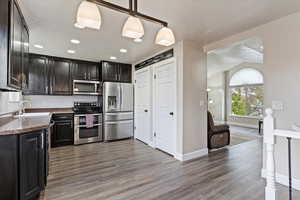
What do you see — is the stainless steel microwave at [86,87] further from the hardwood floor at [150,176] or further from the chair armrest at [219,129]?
the chair armrest at [219,129]

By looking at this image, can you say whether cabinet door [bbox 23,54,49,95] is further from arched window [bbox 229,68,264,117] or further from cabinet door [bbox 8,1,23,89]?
arched window [bbox 229,68,264,117]

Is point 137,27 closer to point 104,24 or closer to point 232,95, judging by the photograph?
point 104,24

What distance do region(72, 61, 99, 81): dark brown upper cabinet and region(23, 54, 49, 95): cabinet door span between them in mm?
739

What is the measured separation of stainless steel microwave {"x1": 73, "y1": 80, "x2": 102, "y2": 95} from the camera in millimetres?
4517

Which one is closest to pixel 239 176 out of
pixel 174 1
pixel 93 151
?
pixel 174 1

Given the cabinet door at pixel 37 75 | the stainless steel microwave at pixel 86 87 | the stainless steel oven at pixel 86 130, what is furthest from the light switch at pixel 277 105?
the cabinet door at pixel 37 75

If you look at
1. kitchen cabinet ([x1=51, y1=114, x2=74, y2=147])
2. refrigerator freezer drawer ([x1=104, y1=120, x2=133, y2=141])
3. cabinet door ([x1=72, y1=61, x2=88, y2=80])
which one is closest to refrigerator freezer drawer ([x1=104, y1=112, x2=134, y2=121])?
refrigerator freezer drawer ([x1=104, y1=120, x2=133, y2=141])

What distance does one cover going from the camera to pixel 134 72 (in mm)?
5020

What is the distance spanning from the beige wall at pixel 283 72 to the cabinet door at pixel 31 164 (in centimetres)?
337

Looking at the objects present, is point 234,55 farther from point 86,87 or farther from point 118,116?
point 86,87

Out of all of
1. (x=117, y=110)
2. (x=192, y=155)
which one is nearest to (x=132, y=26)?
(x=192, y=155)

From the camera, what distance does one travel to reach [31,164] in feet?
5.60

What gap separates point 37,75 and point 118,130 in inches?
107

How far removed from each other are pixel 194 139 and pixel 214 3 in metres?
2.51
